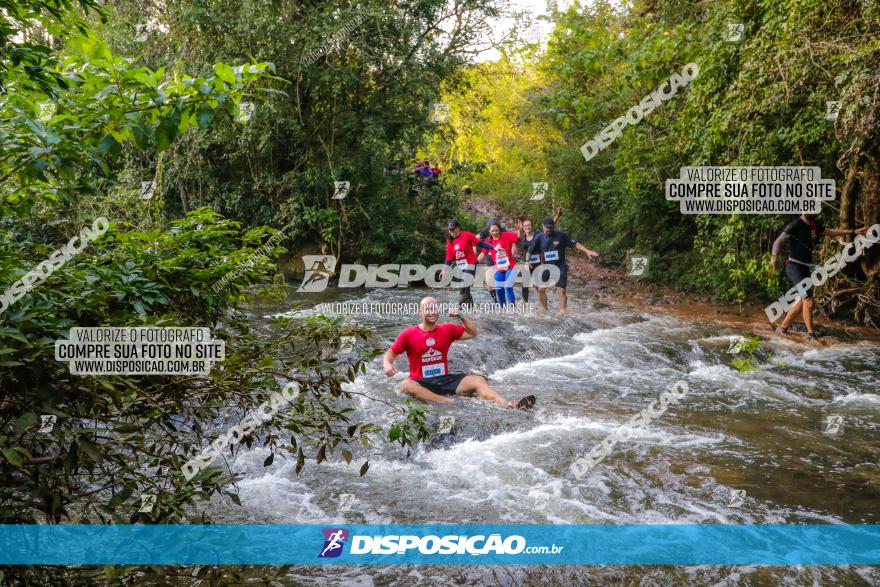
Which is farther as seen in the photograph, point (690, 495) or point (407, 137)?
point (407, 137)

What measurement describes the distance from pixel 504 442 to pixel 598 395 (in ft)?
7.99

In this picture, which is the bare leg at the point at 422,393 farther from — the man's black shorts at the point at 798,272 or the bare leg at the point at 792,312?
the bare leg at the point at 792,312

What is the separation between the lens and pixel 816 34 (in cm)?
1088

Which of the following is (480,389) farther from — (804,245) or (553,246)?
(804,245)

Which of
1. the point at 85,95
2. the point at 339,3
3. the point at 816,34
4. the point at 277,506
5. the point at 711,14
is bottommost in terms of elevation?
the point at 277,506

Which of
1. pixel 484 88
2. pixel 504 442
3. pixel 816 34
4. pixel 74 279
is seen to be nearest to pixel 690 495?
pixel 504 442

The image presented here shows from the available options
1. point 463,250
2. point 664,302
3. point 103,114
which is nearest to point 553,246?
point 463,250

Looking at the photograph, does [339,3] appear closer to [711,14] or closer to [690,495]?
[711,14]

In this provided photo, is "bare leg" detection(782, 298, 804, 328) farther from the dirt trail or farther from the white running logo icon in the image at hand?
the white running logo icon

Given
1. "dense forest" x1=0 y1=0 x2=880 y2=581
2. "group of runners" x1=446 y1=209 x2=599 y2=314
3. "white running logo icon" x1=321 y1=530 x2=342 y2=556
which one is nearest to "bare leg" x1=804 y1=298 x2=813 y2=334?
"dense forest" x1=0 y1=0 x2=880 y2=581

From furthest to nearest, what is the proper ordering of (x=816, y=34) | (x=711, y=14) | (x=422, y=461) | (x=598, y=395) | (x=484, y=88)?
(x=484, y=88)
(x=711, y=14)
(x=816, y=34)
(x=598, y=395)
(x=422, y=461)

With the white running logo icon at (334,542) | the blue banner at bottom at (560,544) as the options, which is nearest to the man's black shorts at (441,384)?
the blue banner at bottom at (560,544)

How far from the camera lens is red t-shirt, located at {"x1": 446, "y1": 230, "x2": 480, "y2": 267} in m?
13.2

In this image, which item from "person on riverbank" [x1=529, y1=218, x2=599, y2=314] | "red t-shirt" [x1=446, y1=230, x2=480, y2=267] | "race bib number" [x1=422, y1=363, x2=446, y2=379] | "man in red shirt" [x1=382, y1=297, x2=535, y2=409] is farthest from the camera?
"person on riverbank" [x1=529, y1=218, x2=599, y2=314]
